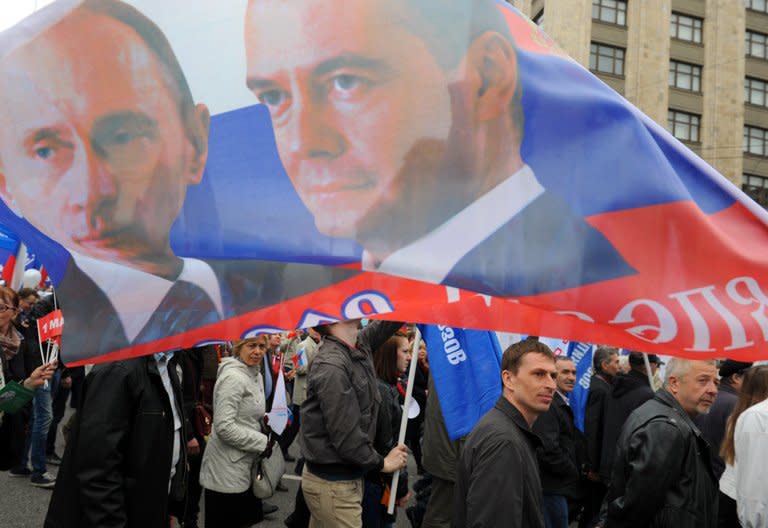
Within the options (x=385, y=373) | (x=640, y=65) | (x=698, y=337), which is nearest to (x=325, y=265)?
(x=698, y=337)

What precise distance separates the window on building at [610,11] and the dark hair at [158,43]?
43.0 meters

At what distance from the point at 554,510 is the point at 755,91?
45.2 meters

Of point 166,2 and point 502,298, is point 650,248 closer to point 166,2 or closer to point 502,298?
point 502,298

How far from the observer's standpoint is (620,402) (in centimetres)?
704

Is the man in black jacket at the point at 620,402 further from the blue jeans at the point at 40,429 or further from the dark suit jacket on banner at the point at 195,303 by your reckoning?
the blue jeans at the point at 40,429

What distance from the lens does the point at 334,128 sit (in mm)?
2658

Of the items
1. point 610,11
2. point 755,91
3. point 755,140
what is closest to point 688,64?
point 755,91

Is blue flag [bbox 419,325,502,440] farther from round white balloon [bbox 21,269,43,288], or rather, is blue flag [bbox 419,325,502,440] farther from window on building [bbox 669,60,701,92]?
window on building [bbox 669,60,701,92]

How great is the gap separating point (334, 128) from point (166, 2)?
766 millimetres

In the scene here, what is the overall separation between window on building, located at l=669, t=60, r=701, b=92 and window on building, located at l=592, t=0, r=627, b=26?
11.9ft

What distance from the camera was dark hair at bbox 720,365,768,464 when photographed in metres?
4.88

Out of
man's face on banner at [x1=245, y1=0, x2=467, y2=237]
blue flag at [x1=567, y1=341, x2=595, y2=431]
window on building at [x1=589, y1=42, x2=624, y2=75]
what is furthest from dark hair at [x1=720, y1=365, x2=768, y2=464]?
window on building at [x1=589, y1=42, x2=624, y2=75]

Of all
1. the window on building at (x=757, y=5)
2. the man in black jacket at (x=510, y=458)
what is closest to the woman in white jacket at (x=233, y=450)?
the man in black jacket at (x=510, y=458)

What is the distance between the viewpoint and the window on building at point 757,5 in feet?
147
